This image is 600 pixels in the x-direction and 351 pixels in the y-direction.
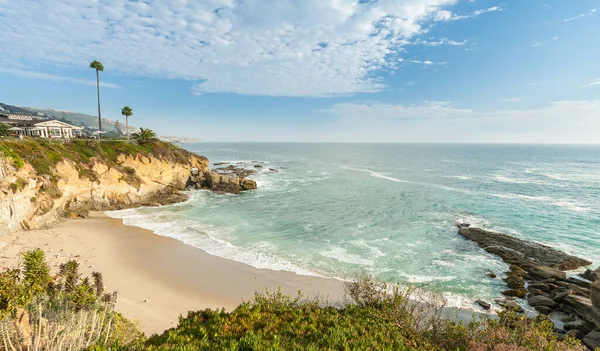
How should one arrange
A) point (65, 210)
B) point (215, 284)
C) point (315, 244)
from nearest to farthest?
point (215, 284) < point (315, 244) < point (65, 210)

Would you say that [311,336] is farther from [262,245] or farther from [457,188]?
[457,188]

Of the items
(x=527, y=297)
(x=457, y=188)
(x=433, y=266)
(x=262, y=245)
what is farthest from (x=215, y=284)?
(x=457, y=188)

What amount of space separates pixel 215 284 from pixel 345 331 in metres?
12.2

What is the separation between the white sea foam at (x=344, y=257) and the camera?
22625 mm

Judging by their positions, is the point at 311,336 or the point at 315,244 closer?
the point at 311,336

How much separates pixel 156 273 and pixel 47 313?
10776 millimetres

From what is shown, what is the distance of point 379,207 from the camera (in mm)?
40250

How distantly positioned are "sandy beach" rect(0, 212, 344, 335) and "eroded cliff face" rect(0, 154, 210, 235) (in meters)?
2.52

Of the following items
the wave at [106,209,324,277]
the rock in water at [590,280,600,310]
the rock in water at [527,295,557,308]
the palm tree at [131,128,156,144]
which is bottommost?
the rock in water at [527,295,557,308]

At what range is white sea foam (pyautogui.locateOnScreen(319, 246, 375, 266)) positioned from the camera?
74.2 ft

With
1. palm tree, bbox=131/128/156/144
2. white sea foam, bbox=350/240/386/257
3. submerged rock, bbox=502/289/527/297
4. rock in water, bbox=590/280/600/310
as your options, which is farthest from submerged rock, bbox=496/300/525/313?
palm tree, bbox=131/128/156/144

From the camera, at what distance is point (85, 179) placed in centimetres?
3344

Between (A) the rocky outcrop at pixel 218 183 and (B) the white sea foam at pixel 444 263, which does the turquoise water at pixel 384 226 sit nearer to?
(B) the white sea foam at pixel 444 263

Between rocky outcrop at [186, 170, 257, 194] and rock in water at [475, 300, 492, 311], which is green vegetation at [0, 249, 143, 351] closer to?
rock in water at [475, 300, 492, 311]
